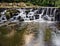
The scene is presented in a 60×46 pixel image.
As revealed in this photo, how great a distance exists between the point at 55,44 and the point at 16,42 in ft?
6.78

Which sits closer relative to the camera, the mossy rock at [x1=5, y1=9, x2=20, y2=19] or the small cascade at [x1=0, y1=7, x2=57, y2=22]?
the mossy rock at [x1=5, y1=9, x2=20, y2=19]

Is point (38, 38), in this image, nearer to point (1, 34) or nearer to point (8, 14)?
point (1, 34)

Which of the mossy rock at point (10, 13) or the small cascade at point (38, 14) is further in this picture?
the small cascade at point (38, 14)

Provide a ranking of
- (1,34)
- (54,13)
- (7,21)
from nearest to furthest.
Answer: (1,34) < (7,21) < (54,13)

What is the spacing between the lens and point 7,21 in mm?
19750

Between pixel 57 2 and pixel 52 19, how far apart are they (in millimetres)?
4065

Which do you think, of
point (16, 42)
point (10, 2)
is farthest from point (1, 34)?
point (10, 2)

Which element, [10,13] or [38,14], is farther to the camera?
[38,14]

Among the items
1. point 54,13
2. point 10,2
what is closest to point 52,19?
point 54,13

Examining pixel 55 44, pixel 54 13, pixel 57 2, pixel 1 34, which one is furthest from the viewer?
pixel 57 2

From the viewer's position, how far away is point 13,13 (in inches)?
822

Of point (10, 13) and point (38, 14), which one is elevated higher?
point (10, 13)

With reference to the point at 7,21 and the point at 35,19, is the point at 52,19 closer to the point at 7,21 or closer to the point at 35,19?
the point at 35,19

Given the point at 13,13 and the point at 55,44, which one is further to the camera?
the point at 13,13
